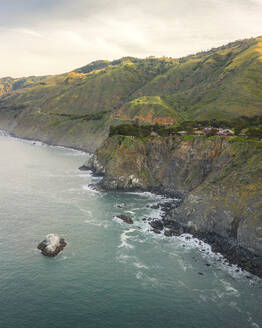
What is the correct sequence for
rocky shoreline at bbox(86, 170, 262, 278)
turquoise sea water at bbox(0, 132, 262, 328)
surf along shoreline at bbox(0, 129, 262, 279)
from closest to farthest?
turquoise sea water at bbox(0, 132, 262, 328) < surf along shoreline at bbox(0, 129, 262, 279) < rocky shoreline at bbox(86, 170, 262, 278)

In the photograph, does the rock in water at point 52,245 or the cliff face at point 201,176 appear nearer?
the rock in water at point 52,245

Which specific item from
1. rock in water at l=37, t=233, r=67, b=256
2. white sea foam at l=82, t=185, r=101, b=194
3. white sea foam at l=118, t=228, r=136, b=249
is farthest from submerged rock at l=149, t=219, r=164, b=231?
white sea foam at l=82, t=185, r=101, b=194

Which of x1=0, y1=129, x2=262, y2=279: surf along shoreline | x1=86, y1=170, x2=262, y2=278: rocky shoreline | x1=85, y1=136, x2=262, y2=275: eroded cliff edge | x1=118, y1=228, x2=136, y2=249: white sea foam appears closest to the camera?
x1=0, y1=129, x2=262, y2=279: surf along shoreline

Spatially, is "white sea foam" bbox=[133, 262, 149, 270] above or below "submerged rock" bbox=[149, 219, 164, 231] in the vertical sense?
below

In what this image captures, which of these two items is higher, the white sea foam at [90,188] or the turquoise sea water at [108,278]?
the white sea foam at [90,188]

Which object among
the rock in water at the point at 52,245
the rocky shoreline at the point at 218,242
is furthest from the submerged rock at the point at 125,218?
the rock in water at the point at 52,245

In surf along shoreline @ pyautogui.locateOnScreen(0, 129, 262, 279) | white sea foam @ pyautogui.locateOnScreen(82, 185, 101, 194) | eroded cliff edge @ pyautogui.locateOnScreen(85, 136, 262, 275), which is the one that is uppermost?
eroded cliff edge @ pyautogui.locateOnScreen(85, 136, 262, 275)

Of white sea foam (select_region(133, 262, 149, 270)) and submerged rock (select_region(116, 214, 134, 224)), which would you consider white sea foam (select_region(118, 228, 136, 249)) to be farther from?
white sea foam (select_region(133, 262, 149, 270))

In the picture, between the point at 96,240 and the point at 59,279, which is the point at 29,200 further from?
the point at 59,279

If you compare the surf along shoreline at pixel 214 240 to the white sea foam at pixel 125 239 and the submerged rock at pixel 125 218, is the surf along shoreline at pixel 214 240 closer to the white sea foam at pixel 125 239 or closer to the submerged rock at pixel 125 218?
the submerged rock at pixel 125 218
